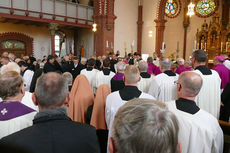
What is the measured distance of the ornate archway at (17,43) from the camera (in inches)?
619

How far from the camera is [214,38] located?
1530cm

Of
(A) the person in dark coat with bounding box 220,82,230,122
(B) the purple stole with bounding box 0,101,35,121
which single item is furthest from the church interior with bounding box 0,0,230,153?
(B) the purple stole with bounding box 0,101,35,121

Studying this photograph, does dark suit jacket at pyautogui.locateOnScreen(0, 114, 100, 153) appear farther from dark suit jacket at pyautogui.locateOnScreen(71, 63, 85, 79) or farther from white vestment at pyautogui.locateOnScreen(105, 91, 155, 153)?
dark suit jacket at pyautogui.locateOnScreen(71, 63, 85, 79)

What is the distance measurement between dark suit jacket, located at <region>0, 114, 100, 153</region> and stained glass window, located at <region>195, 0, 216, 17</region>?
19468mm

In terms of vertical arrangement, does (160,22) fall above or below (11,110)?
above

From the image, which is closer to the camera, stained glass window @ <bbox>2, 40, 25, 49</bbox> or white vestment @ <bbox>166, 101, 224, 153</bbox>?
white vestment @ <bbox>166, 101, 224, 153</bbox>

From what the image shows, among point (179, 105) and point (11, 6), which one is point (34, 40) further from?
point (179, 105)

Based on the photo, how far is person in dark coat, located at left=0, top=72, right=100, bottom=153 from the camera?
133 cm

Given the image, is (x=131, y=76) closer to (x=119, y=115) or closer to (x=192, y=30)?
(x=119, y=115)

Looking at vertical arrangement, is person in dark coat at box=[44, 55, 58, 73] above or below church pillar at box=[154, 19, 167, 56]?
below

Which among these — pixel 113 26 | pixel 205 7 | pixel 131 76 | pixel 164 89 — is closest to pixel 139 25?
pixel 113 26

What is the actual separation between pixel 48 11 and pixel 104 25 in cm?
430

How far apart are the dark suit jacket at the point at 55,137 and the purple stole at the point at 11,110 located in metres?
0.65

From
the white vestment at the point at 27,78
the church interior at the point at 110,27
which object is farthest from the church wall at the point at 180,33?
the white vestment at the point at 27,78
